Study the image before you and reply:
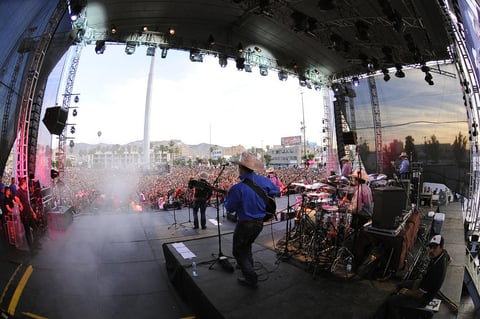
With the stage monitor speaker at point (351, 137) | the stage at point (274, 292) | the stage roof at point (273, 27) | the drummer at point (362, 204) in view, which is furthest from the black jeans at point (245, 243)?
the stage monitor speaker at point (351, 137)

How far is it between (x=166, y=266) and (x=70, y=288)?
142cm

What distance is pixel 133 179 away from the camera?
14.7 m

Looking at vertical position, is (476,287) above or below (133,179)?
below

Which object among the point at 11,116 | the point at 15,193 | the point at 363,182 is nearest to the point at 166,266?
the point at 363,182

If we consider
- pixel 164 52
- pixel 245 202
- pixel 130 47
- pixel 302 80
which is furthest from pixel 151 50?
pixel 245 202

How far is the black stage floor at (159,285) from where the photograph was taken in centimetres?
255

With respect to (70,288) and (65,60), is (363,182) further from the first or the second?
(65,60)

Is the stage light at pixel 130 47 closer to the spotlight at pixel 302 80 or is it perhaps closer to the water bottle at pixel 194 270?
the spotlight at pixel 302 80

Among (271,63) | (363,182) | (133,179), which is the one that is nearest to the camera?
(363,182)

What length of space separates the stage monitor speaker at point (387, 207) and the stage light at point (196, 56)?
9.18 metres

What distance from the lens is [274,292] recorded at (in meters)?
2.78

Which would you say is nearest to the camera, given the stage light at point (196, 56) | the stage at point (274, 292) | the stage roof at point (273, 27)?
the stage at point (274, 292)

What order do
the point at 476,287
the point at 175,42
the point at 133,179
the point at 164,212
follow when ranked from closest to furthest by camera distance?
the point at 476,287 < the point at 164,212 < the point at 175,42 < the point at 133,179

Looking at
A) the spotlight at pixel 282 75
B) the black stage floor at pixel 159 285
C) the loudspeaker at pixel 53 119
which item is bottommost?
the black stage floor at pixel 159 285
